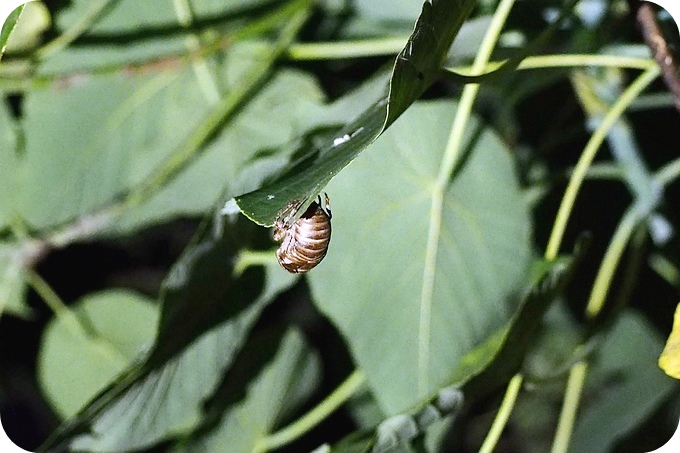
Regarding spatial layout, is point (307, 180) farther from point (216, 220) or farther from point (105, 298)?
point (105, 298)

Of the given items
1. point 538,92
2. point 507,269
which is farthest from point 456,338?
point 538,92

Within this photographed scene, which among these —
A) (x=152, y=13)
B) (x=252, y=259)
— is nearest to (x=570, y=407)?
(x=252, y=259)

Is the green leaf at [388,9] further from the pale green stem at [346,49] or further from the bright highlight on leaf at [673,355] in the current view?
the bright highlight on leaf at [673,355]

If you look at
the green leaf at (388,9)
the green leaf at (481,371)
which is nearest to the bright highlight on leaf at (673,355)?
the green leaf at (481,371)

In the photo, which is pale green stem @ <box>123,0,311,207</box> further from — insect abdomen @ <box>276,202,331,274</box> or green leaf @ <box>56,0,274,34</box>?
insect abdomen @ <box>276,202,331,274</box>

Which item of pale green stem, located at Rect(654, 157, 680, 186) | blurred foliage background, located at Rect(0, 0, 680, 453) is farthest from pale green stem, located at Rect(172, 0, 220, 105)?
pale green stem, located at Rect(654, 157, 680, 186)
